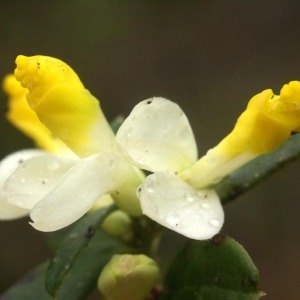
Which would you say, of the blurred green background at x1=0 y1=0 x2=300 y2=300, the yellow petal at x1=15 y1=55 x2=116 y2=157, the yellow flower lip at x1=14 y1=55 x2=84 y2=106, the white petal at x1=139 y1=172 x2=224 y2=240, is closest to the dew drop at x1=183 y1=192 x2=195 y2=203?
the white petal at x1=139 y1=172 x2=224 y2=240

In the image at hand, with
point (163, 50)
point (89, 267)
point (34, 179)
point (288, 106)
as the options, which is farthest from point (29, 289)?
point (163, 50)

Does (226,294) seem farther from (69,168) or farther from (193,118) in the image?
(193,118)

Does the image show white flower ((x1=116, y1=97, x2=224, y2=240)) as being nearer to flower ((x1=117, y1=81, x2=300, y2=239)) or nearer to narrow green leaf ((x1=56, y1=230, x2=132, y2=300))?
flower ((x1=117, y1=81, x2=300, y2=239))

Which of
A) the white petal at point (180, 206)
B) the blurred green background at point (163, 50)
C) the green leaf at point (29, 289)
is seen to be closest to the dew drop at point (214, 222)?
the white petal at point (180, 206)

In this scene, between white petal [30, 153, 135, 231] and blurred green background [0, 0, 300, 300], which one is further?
blurred green background [0, 0, 300, 300]

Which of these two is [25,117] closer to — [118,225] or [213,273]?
[118,225]

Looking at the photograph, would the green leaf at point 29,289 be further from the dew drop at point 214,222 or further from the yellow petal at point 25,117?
the dew drop at point 214,222

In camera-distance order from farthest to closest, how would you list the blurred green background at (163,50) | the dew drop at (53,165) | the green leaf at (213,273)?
the blurred green background at (163,50) → the dew drop at (53,165) → the green leaf at (213,273)
